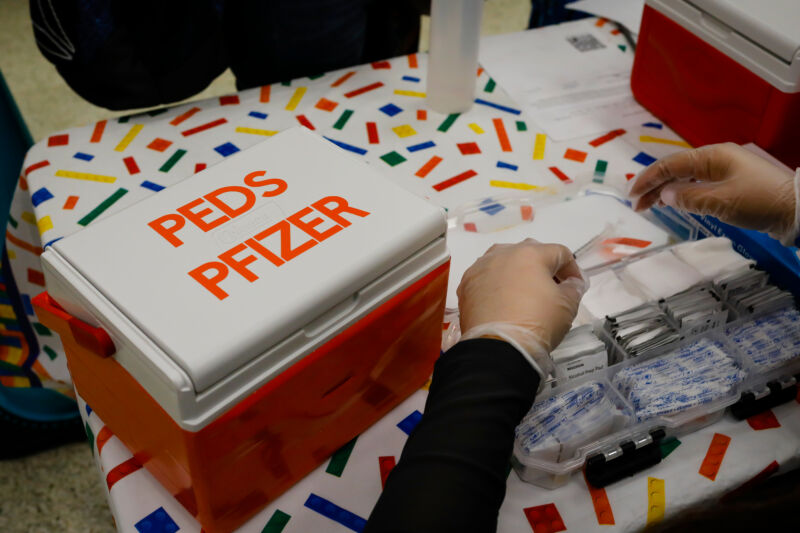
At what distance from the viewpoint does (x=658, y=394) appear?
2.29 ft

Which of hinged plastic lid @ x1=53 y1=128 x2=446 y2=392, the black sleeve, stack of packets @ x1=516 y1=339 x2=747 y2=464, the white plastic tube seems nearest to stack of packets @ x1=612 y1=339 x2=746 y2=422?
stack of packets @ x1=516 y1=339 x2=747 y2=464

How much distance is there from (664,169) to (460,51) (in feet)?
1.31

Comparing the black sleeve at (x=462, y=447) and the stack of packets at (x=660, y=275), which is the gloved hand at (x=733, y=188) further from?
the black sleeve at (x=462, y=447)

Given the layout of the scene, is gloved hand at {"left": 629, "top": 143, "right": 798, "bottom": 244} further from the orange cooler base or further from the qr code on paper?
the qr code on paper

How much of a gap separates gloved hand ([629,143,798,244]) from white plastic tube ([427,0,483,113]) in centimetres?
38

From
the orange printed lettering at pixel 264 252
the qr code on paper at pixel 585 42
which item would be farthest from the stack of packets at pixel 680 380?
the qr code on paper at pixel 585 42

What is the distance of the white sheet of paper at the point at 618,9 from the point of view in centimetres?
139

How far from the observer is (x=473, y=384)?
59 centimetres

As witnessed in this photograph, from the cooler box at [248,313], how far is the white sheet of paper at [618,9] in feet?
3.03

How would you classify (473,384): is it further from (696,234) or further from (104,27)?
(104,27)

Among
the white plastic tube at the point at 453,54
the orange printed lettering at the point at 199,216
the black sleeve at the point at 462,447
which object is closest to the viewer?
the black sleeve at the point at 462,447

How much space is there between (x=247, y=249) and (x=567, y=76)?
35.4 inches

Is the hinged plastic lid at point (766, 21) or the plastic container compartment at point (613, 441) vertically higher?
the hinged plastic lid at point (766, 21)

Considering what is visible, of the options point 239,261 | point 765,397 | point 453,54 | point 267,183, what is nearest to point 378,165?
point 453,54
